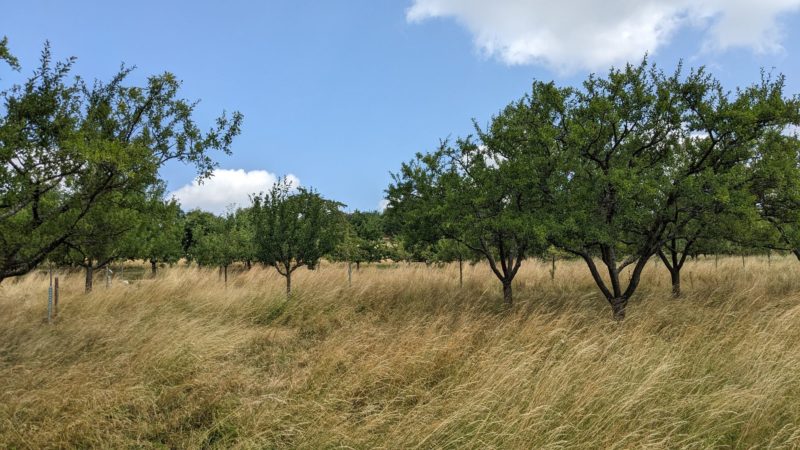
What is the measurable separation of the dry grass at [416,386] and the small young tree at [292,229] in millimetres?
5650

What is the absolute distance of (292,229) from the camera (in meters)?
14.2

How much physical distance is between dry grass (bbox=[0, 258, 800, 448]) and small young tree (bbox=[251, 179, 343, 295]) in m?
5.65

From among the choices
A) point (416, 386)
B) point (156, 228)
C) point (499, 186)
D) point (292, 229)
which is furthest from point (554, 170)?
point (156, 228)

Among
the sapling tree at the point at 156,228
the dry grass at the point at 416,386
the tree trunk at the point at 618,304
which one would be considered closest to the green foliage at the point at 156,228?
the sapling tree at the point at 156,228

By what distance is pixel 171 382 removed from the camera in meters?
5.65

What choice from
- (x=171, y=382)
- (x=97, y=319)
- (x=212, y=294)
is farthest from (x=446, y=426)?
(x=212, y=294)

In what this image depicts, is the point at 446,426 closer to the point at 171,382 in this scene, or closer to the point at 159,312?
the point at 171,382

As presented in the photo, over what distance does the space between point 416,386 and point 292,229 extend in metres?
9.94

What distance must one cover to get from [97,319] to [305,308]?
14.5 feet

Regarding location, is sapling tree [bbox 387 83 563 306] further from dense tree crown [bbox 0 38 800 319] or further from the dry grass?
the dry grass

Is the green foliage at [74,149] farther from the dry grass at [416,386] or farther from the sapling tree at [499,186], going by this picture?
the sapling tree at [499,186]

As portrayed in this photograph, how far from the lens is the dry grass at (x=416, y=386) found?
3.82 metres

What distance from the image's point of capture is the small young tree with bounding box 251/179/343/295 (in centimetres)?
1402

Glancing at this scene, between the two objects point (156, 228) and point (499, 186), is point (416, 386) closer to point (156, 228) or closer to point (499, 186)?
point (499, 186)
